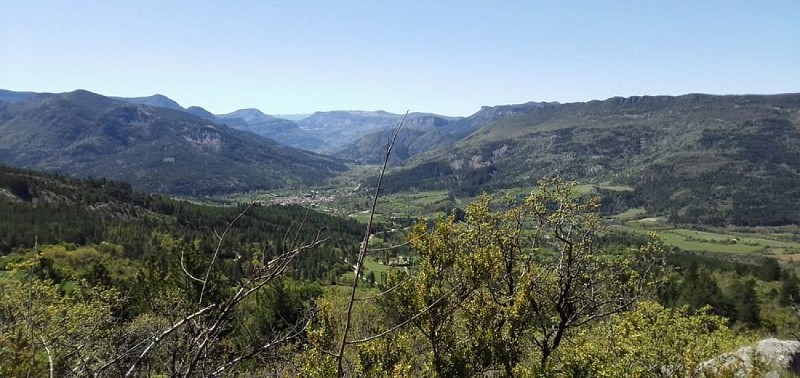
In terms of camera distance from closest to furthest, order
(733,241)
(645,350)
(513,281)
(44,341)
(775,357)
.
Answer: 1. (44,341)
2. (645,350)
3. (775,357)
4. (513,281)
5. (733,241)

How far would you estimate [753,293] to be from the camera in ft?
240

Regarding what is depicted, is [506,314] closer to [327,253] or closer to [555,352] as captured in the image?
[555,352]

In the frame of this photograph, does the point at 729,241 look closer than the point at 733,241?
No

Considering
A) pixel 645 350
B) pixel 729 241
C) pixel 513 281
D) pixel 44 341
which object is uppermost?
pixel 44 341

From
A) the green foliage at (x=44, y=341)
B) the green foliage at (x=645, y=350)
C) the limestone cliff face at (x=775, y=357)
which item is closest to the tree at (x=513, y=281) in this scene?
the green foliage at (x=645, y=350)

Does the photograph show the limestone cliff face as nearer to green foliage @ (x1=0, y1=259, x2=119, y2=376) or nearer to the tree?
the tree

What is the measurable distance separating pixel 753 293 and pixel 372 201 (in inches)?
3568

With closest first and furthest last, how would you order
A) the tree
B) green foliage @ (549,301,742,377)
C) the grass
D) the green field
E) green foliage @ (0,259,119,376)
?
1. green foliage @ (0,259,119,376)
2. green foliage @ (549,301,742,377)
3. the tree
4. the green field
5. the grass

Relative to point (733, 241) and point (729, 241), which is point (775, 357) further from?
point (733, 241)

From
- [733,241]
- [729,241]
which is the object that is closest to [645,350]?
[729,241]

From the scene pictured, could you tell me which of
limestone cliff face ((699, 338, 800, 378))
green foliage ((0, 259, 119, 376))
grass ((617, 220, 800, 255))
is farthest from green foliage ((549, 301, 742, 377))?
grass ((617, 220, 800, 255))

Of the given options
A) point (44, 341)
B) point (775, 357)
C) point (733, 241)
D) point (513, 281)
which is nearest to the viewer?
point (44, 341)

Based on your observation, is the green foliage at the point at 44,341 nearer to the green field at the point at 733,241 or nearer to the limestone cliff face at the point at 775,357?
the limestone cliff face at the point at 775,357

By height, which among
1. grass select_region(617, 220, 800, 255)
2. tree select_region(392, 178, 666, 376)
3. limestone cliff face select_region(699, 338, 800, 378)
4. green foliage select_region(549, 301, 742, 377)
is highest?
tree select_region(392, 178, 666, 376)
